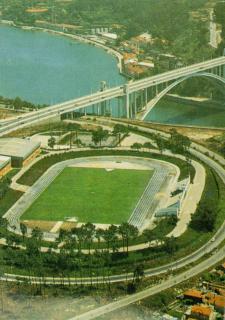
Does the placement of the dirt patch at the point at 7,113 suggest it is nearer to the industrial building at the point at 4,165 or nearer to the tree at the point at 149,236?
the industrial building at the point at 4,165

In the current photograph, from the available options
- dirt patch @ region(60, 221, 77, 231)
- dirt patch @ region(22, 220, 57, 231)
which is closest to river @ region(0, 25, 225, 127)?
dirt patch @ region(60, 221, 77, 231)

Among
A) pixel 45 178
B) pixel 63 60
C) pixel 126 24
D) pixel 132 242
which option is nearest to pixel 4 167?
pixel 45 178

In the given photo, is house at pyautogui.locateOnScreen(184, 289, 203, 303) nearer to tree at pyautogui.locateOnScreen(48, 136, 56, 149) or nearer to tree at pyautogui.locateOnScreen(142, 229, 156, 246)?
tree at pyautogui.locateOnScreen(142, 229, 156, 246)

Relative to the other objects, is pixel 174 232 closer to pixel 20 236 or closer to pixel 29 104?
pixel 20 236

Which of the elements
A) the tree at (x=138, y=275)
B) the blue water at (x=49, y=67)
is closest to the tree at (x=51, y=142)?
the blue water at (x=49, y=67)

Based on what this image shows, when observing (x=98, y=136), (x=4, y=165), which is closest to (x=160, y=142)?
(x=98, y=136)

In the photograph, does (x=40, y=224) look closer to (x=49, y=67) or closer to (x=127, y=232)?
(x=127, y=232)
